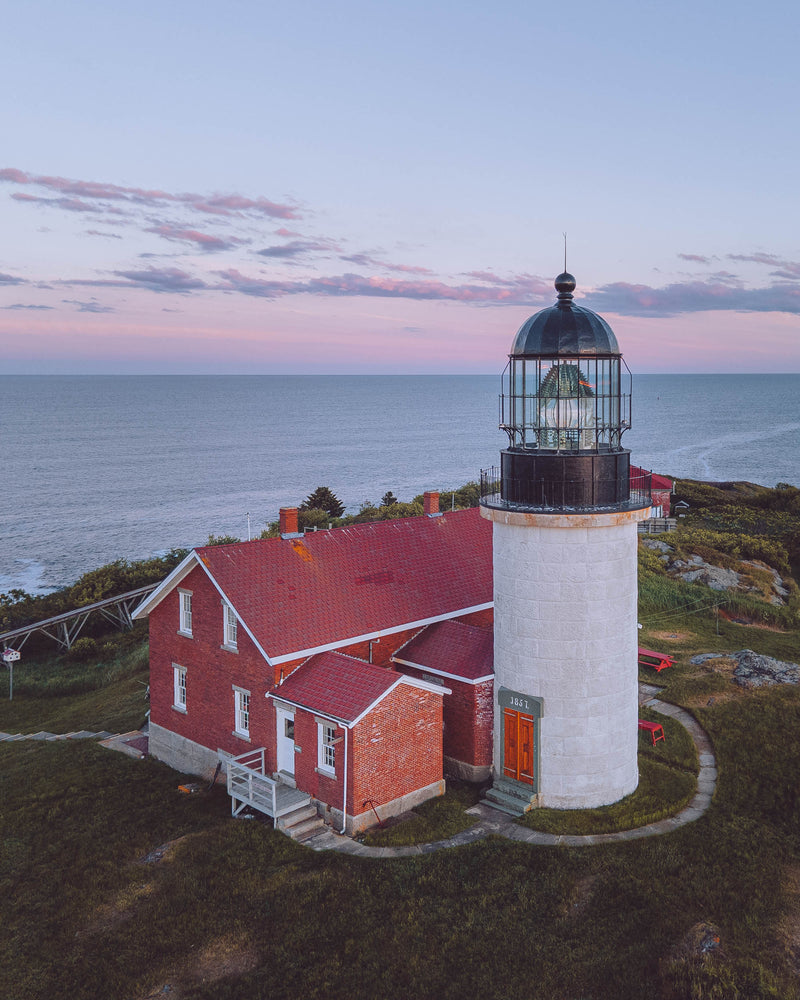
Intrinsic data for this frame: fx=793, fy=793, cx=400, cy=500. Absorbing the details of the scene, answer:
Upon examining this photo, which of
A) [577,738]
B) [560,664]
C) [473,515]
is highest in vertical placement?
[473,515]

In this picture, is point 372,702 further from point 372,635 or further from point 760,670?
point 760,670

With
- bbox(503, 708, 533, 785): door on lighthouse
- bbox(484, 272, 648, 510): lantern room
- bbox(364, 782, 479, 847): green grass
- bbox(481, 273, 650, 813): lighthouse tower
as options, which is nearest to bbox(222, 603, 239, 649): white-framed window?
bbox(364, 782, 479, 847): green grass

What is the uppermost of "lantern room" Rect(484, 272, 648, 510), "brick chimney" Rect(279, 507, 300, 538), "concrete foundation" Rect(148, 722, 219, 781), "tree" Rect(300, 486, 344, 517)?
"lantern room" Rect(484, 272, 648, 510)

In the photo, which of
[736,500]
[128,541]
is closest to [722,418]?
[736,500]

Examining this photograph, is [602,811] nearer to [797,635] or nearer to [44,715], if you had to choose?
[797,635]

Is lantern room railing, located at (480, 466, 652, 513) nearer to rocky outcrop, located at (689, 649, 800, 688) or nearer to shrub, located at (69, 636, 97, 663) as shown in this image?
rocky outcrop, located at (689, 649, 800, 688)

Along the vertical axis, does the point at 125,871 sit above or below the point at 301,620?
below

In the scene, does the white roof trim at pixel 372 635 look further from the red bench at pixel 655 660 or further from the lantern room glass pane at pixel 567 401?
the red bench at pixel 655 660
